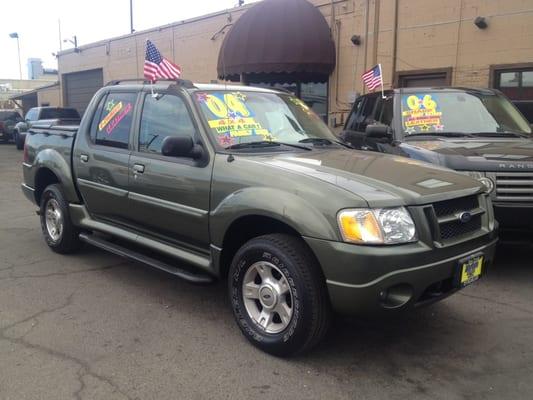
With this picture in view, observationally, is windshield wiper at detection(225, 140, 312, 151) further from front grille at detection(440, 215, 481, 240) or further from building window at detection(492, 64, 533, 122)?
building window at detection(492, 64, 533, 122)

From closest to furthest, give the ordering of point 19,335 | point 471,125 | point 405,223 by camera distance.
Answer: point 405,223 < point 19,335 < point 471,125

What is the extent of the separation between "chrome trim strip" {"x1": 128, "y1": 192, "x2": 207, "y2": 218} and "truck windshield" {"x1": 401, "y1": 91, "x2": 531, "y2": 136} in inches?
126

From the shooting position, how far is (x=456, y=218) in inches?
132

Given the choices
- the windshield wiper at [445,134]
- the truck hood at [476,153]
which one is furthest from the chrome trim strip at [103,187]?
the windshield wiper at [445,134]

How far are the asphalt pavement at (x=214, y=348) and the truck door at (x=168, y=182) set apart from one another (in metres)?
0.70

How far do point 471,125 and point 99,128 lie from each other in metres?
4.23

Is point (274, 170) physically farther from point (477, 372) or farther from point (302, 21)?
point (302, 21)

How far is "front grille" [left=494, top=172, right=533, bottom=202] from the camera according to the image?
4.78m

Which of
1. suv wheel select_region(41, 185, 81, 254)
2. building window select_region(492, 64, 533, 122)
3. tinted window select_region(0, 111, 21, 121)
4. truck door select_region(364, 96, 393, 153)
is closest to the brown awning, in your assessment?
building window select_region(492, 64, 533, 122)

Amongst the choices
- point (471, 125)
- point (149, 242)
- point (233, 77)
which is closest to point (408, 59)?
point (233, 77)

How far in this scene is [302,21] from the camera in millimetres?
13148

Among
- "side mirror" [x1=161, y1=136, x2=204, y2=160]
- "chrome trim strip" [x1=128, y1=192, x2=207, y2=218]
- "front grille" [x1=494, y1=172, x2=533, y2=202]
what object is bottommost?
"chrome trim strip" [x1=128, y1=192, x2=207, y2=218]

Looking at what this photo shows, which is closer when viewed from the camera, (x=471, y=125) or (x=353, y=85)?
(x=471, y=125)

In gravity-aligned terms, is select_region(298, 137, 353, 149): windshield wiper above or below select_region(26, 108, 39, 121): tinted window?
above
